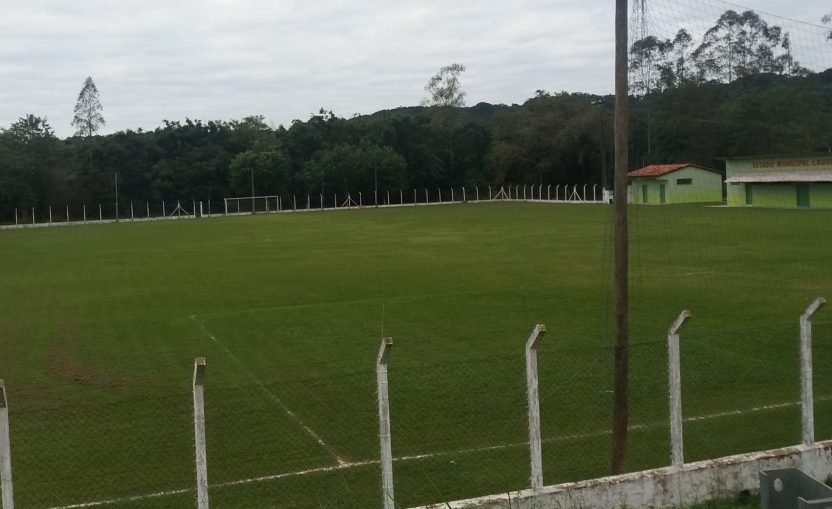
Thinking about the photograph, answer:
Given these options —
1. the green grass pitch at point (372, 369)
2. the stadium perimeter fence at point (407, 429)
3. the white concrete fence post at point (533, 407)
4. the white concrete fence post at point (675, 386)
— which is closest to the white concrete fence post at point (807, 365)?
the stadium perimeter fence at point (407, 429)

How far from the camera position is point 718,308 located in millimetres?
19375

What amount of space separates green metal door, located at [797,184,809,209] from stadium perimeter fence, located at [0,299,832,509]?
42681mm

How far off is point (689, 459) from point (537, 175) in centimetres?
8628

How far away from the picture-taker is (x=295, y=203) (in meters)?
93.7

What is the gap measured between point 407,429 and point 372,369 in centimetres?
364

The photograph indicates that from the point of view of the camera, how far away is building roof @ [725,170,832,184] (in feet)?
157

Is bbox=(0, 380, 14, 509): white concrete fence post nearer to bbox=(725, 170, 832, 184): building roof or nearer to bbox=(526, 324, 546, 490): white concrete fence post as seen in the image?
bbox=(526, 324, 546, 490): white concrete fence post

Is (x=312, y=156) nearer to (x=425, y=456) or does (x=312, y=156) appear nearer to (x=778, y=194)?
(x=778, y=194)

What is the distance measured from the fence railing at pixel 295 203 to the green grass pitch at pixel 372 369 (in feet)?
181

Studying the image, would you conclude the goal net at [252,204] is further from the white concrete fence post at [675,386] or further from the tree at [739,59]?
the white concrete fence post at [675,386]

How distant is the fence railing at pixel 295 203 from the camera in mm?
83688

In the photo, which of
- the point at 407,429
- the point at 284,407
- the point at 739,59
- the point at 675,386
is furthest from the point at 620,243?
the point at 739,59

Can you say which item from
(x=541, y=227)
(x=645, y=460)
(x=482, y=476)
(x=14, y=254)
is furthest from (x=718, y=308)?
(x=14, y=254)

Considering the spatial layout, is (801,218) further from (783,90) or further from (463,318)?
(463,318)
